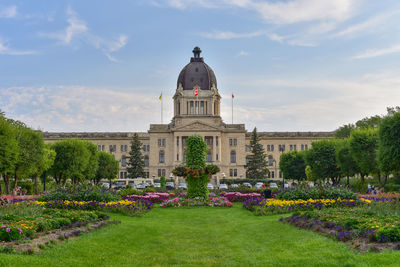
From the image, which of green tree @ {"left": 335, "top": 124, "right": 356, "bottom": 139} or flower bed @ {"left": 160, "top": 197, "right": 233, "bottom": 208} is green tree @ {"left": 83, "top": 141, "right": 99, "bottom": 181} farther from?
green tree @ {"left": 335, "top": 124, "right": 356, "bottom": 139}

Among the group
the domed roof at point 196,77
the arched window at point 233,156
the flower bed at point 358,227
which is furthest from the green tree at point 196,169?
the domed roof at point 196,77

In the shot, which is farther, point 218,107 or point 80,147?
point 218,107

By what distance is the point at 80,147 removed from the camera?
182 ft

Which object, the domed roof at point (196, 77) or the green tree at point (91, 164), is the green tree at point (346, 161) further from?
the domed roof at point (196, 77)

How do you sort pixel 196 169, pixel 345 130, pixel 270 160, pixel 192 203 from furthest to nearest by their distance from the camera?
pixel 270 160 < pixel 345 130 < pixel 196 169 < pixel 192 203

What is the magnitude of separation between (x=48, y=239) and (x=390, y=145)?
93.8 ft

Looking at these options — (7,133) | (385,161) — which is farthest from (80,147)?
(385,161)

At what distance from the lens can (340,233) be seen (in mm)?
13188

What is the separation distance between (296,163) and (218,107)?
38.4 m

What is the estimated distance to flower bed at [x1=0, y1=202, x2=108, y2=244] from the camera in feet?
39.1

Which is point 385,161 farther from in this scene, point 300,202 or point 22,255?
point 22,255

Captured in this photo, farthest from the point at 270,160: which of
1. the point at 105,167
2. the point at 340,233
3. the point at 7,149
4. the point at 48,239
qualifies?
the point at 48,239

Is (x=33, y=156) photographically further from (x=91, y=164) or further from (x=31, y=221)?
(x=31, y=221)

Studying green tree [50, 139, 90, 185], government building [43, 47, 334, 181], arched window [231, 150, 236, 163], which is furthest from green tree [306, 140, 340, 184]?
arched window [231, 150, 236, 163]
